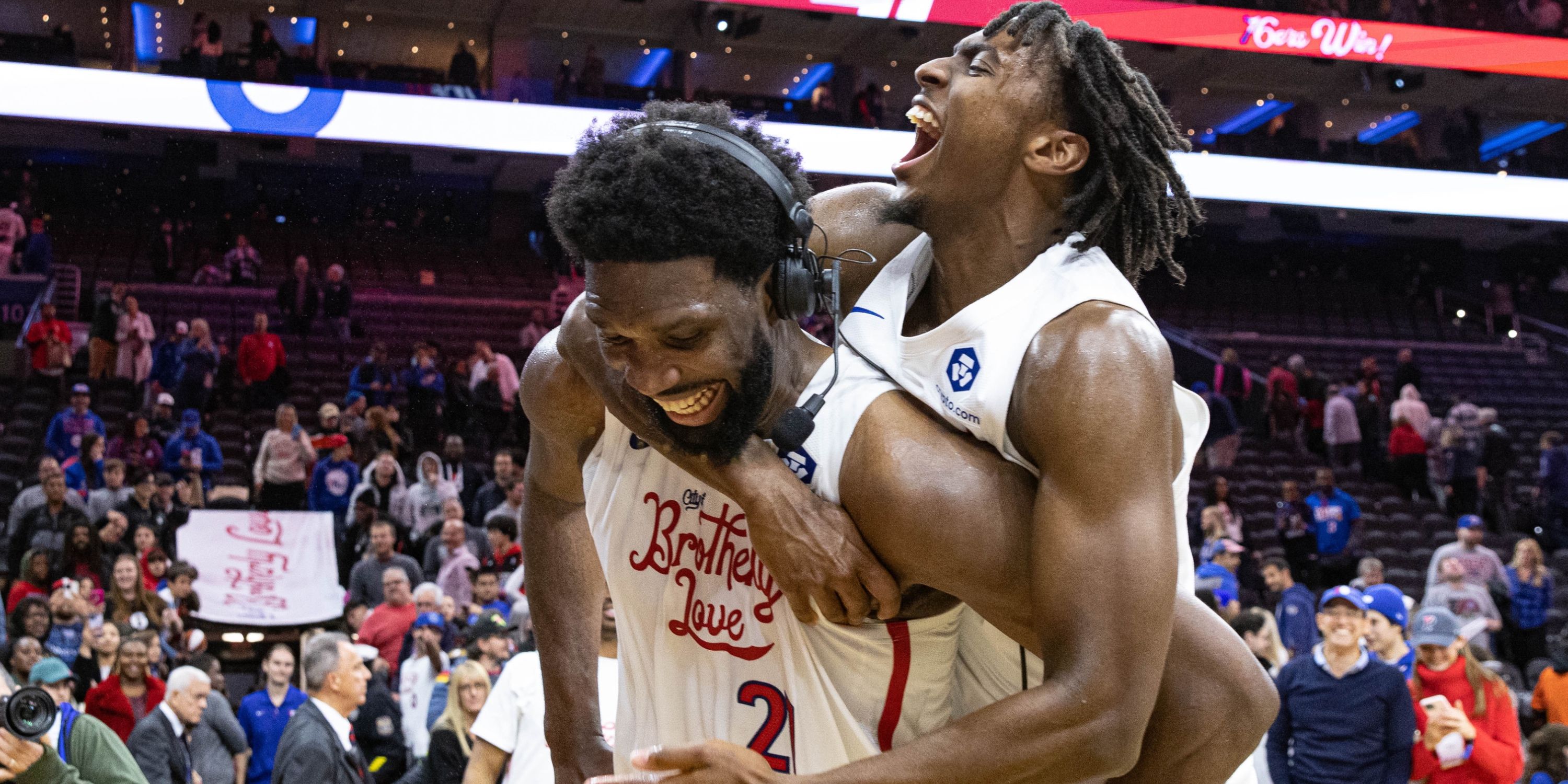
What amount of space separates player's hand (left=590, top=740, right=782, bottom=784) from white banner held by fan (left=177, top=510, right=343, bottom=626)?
28.1ft

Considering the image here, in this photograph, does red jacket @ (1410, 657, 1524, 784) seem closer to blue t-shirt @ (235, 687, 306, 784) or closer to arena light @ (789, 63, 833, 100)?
blue t-shirt @ (235, 687, 306, 784)

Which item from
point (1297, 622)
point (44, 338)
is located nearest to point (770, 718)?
point (1297, 622)

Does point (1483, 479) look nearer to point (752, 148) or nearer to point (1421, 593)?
point (1421, 593)

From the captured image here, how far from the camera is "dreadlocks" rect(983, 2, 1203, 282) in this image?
7.86 feet

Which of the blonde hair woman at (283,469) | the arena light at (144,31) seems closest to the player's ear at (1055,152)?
the blonde hair woman at (283,469)

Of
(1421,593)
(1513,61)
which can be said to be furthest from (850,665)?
(1513,61)

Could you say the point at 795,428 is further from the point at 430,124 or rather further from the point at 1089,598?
the point at 430,124

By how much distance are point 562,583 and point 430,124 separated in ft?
45.0

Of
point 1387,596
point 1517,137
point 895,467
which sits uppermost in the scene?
point 1517,137

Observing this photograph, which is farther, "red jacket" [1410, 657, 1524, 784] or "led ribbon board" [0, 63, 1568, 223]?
"led ribbon board" [0, 63, 1568, 223]

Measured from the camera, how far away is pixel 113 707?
7262 millimetres

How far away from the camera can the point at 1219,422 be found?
15.6 metres

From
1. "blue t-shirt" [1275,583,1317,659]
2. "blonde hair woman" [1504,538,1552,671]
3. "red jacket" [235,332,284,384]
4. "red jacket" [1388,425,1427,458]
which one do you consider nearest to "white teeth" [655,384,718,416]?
"blue t-shirt" [1275,583,1317,659]

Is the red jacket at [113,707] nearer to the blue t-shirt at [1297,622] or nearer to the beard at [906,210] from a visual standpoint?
the beard at [906,210]
